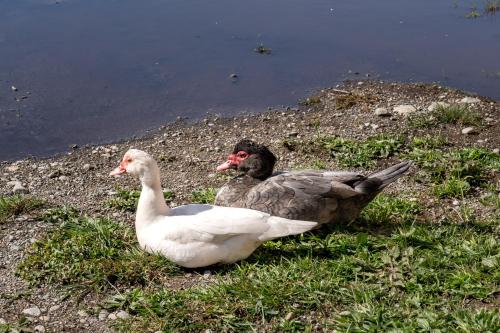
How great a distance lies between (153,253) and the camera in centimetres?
557

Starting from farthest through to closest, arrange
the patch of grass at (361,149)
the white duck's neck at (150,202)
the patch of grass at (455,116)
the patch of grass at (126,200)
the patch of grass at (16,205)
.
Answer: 1. the patch of grass at (455,116)
2. the patch of grass at (361,149)
3. the patch of grass at (126,200)
4. the patch of grass at (16,205)
5. the white duck's neck at (150,202)

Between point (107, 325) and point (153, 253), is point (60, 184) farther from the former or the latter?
point (107, 325)

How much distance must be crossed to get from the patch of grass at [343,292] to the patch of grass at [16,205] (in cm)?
182

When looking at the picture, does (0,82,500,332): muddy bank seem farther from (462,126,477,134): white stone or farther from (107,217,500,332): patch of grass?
(107,217,500,332): patch of grass

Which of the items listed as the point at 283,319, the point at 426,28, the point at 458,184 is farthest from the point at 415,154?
the point at 426,28

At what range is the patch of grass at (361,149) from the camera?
25.1ft

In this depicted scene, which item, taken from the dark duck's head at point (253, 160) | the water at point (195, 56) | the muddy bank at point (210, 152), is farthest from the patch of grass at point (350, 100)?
the dark duck's head at point (253, 160)

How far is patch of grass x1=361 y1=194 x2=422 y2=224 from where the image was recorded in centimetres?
620

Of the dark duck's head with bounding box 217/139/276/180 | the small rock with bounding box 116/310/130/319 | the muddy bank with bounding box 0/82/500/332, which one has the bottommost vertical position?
the muddy bank with bounding box 0/82/500/332

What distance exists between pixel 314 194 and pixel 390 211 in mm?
849

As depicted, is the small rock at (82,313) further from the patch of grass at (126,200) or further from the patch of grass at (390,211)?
the patch of grass at (390,211)

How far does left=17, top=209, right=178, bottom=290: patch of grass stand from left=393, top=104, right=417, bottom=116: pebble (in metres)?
4.50

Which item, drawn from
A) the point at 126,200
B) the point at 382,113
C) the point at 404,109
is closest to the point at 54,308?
the point at 126,200

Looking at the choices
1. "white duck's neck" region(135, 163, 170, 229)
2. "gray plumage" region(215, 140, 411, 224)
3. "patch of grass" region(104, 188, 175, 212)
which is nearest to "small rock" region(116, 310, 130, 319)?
"white duck's neck" region(135, 163, 170, 229)
